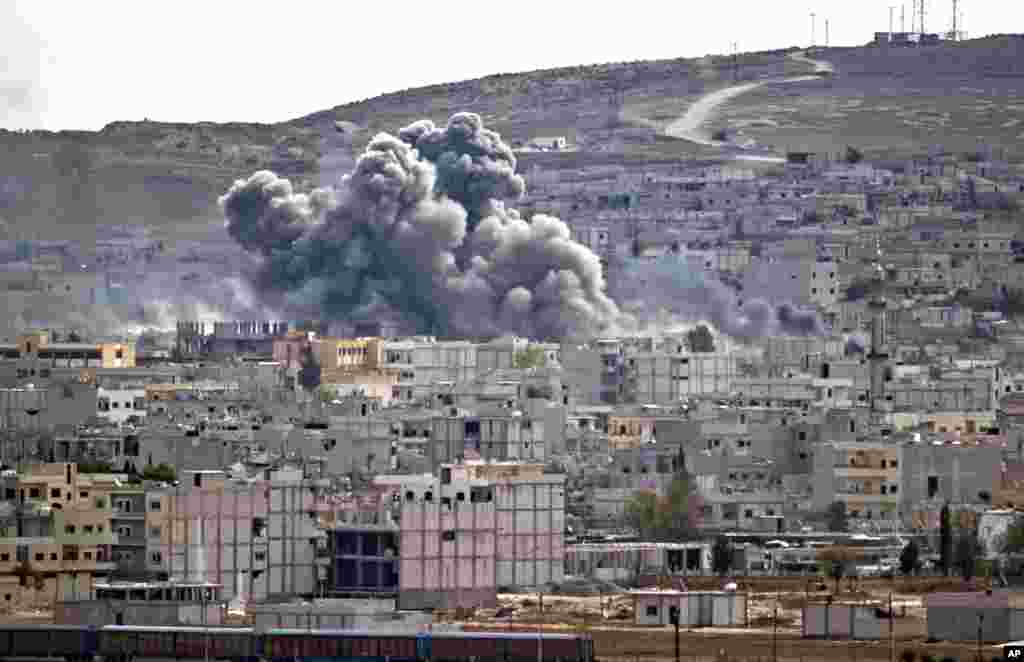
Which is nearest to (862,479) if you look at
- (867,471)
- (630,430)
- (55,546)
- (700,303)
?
(867,471)

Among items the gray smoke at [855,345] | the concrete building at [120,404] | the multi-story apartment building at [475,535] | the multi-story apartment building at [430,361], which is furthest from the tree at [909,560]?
the gray smoke at [855,345]

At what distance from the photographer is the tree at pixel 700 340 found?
472ft

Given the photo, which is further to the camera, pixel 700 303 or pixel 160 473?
pixel 700 303

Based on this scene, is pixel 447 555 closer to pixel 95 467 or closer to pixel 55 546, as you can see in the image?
pixel 55 546

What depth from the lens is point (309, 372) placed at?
136m

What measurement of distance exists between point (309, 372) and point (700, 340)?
15.8m

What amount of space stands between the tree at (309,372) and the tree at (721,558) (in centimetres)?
3916

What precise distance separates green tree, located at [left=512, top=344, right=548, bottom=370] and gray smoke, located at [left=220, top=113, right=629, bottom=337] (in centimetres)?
1251

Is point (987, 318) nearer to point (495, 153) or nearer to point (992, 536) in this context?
point (495, 153)

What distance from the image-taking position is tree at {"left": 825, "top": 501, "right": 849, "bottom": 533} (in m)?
99.1

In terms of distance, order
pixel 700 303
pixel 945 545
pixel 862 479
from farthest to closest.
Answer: pixel 700 303 < pixel 862 479 < pixel 945 545

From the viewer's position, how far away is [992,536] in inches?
3698

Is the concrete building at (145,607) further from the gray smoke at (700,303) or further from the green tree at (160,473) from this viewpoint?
the gray smoke at (700,303)

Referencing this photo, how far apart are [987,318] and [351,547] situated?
3188 inches
